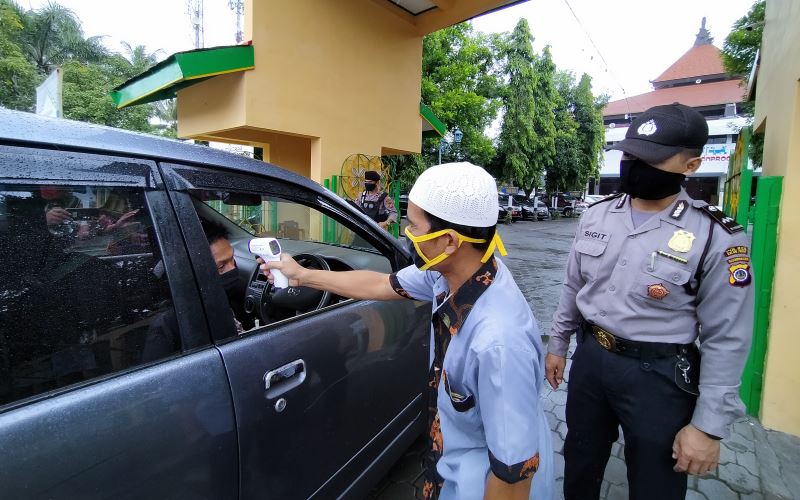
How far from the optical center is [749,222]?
3166 mm

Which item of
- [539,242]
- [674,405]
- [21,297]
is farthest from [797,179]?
[539,242]

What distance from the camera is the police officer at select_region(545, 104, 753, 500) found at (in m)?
1.43

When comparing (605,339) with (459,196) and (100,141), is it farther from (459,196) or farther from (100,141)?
(100,141)

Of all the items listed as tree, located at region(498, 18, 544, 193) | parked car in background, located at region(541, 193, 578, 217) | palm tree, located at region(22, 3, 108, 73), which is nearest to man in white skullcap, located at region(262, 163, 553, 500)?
tree, located at region(498, 18, 544, 193)

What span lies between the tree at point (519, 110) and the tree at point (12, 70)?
2011cm

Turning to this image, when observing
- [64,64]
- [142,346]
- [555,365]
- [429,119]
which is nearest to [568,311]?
[555,365]

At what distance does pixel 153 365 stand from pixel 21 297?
327 millimetres

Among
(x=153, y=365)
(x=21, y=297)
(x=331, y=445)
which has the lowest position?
(x=331, y=445)

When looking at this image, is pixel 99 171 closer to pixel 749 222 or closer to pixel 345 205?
pixel 345 205

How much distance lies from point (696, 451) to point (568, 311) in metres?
0.70

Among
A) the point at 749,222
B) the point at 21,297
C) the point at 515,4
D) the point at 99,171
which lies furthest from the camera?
the point at 515,4

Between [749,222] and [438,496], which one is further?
[749,222]

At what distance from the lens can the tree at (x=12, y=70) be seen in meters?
16.8

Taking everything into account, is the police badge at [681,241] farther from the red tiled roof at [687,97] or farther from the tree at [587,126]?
the red tiled roof at [687,97]
